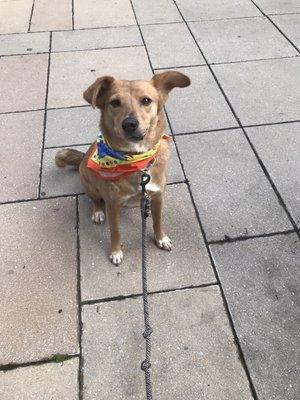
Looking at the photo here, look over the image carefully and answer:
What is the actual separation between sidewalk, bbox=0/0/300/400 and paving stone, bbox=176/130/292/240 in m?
0.01

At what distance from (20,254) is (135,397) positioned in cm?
144

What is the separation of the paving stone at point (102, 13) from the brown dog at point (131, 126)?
3.91m

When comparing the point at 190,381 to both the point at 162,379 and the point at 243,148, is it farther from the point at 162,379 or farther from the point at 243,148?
the point at 243,148

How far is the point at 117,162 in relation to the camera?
8.83ft

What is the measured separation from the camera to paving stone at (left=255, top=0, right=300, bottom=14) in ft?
20.5

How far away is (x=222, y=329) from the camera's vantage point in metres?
2.65

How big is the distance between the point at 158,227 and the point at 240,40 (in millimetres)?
3705

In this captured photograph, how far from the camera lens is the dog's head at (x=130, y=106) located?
248cm

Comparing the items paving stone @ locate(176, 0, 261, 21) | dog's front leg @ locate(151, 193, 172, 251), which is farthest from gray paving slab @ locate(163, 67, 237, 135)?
paving stone @ locate(176, 0, 261, 21)

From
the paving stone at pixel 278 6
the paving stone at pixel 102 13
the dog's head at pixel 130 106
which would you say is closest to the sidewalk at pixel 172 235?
the paving stone at pixel 102 13

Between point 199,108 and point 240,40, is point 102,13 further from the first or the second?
point 199,108

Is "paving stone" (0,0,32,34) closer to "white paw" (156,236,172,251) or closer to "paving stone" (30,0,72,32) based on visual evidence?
"paving stone" (30,0,72,32)

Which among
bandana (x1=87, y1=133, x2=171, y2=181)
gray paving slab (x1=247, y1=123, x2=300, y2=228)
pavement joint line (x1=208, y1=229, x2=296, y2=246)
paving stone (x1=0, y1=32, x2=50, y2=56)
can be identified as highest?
bandana (x1=87, y1=133, x2=171, y2=181)

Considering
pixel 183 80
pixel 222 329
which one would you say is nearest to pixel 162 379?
pixel 222 329
